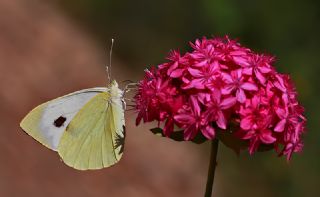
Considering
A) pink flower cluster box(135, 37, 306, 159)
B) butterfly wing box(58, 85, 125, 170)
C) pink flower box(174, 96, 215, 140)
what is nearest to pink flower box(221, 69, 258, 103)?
pink flower cluster box(135, 37, 306, 159)

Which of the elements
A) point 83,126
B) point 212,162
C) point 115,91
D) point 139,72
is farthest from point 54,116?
Answer: point 139,72

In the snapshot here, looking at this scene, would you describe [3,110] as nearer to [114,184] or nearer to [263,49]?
[114,184]

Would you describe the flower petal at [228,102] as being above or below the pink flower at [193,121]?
above

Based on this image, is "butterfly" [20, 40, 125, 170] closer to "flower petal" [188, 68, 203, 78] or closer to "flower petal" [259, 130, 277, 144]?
"flower petal" [188, 68, 203, 78]

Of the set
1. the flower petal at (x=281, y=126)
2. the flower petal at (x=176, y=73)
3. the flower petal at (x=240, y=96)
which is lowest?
the flower petal at (x=281, y=126)

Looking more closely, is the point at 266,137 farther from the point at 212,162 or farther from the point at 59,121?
the point at 59,121

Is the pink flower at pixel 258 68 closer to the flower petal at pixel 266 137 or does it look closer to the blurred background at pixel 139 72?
the flower petal at pixel 266 137

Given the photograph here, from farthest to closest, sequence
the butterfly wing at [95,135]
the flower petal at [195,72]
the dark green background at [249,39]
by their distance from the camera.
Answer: the dark green background at [249,39] < the butterfly wing at [95,135] < the flower petal at [195,72]

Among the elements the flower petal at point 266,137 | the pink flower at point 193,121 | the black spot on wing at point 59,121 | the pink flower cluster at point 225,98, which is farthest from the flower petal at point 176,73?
the black spot on wing at point 59,121

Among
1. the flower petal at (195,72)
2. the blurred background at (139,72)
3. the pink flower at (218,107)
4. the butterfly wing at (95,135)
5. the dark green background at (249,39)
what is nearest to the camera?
the pink flower at (218,107)
